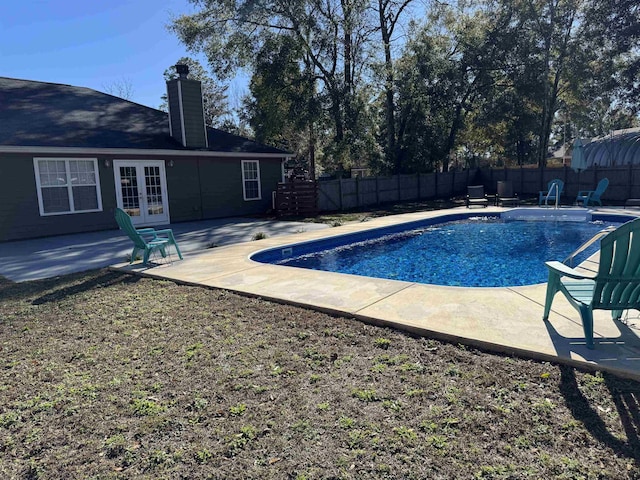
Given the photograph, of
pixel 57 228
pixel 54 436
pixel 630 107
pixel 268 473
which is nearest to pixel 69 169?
pixel 57 228

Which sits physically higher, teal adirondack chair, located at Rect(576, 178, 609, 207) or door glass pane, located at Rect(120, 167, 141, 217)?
door glass pane, located at Rect(120, 167, 141, 217)

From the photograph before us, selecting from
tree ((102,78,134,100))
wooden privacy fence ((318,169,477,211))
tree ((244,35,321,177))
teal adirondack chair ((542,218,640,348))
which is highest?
tree ((102,78,134,100))

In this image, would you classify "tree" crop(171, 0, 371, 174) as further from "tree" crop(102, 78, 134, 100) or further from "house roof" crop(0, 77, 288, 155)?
"tree" crop(102, 78, 134, 100)

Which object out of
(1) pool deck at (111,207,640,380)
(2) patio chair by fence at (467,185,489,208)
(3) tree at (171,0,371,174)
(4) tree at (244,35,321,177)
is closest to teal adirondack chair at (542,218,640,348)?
(1) pool deck at (111,207,640,380)

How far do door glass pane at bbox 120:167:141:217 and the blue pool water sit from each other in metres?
6.99

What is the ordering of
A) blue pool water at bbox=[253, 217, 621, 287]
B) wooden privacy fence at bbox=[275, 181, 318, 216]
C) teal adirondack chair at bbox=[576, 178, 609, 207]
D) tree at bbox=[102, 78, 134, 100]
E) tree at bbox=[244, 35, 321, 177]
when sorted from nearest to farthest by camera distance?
blue pool water at bbox=[253, 217, 621, 287], teal adirondack chair at bbox=[576, 178, 609, 207], wooden privacy fence at bbox=[275, 181, 318, 216], tree at bbox=[244, 35, 321, 177], tree at bbox=[102, 78, 134, 100]

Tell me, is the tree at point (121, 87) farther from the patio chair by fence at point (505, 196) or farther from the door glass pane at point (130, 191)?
the patio chair by fence at point (505, 196)

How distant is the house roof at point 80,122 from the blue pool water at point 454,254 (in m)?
7.46

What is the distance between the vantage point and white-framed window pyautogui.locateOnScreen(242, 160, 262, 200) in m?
16.5

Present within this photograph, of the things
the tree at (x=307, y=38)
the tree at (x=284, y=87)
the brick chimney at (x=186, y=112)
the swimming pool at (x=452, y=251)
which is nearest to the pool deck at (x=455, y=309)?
the swimming pool at (x=452, y=251)

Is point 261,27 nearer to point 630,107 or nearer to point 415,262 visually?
point 415,262

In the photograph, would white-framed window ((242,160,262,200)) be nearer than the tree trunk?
Yes

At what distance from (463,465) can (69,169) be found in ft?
42.7

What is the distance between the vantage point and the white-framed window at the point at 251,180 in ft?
54.2
